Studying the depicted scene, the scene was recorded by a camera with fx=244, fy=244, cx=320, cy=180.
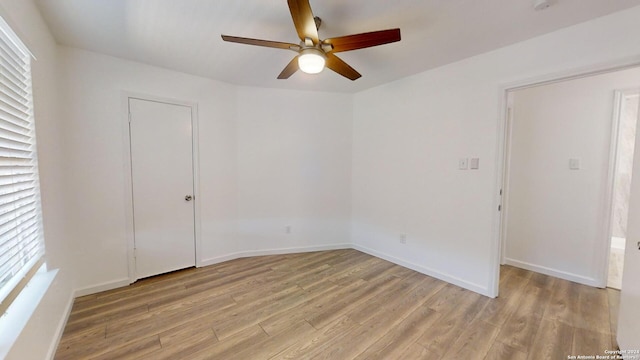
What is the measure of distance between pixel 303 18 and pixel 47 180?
7.14ft

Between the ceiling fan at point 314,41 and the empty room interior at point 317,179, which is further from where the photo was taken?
the empty room interior at point 317,179

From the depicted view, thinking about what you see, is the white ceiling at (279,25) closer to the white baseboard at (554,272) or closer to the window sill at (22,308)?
the window sill at (22,308)

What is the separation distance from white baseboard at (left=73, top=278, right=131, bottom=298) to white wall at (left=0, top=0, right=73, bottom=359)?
0.53 feet

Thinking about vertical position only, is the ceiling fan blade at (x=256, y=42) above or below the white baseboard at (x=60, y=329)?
above

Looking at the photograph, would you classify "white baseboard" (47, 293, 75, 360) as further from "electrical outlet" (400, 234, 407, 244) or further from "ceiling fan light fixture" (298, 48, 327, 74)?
"electrical outlet" (400, 234, 407, 244)

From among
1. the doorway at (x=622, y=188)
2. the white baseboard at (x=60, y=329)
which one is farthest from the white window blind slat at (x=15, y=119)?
the doorway at (x=622, y=188)

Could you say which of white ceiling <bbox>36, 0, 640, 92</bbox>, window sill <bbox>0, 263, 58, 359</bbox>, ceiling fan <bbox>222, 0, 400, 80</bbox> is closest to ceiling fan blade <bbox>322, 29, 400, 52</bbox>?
ceiling fan <bbox>222, 0, 400, 80</bbox>

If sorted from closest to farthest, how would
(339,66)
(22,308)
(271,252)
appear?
(22,308)
(339,66)
(271,252)

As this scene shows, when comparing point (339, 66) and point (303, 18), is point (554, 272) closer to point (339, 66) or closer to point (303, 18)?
point (339, 66)

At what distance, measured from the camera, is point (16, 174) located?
4.45 ft

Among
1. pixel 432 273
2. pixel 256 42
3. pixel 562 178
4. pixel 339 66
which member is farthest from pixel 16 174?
pixel 562 178

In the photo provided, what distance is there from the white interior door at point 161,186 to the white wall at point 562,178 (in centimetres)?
398

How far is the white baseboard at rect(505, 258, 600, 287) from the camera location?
255 cm

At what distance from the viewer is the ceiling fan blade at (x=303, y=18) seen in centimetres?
133
